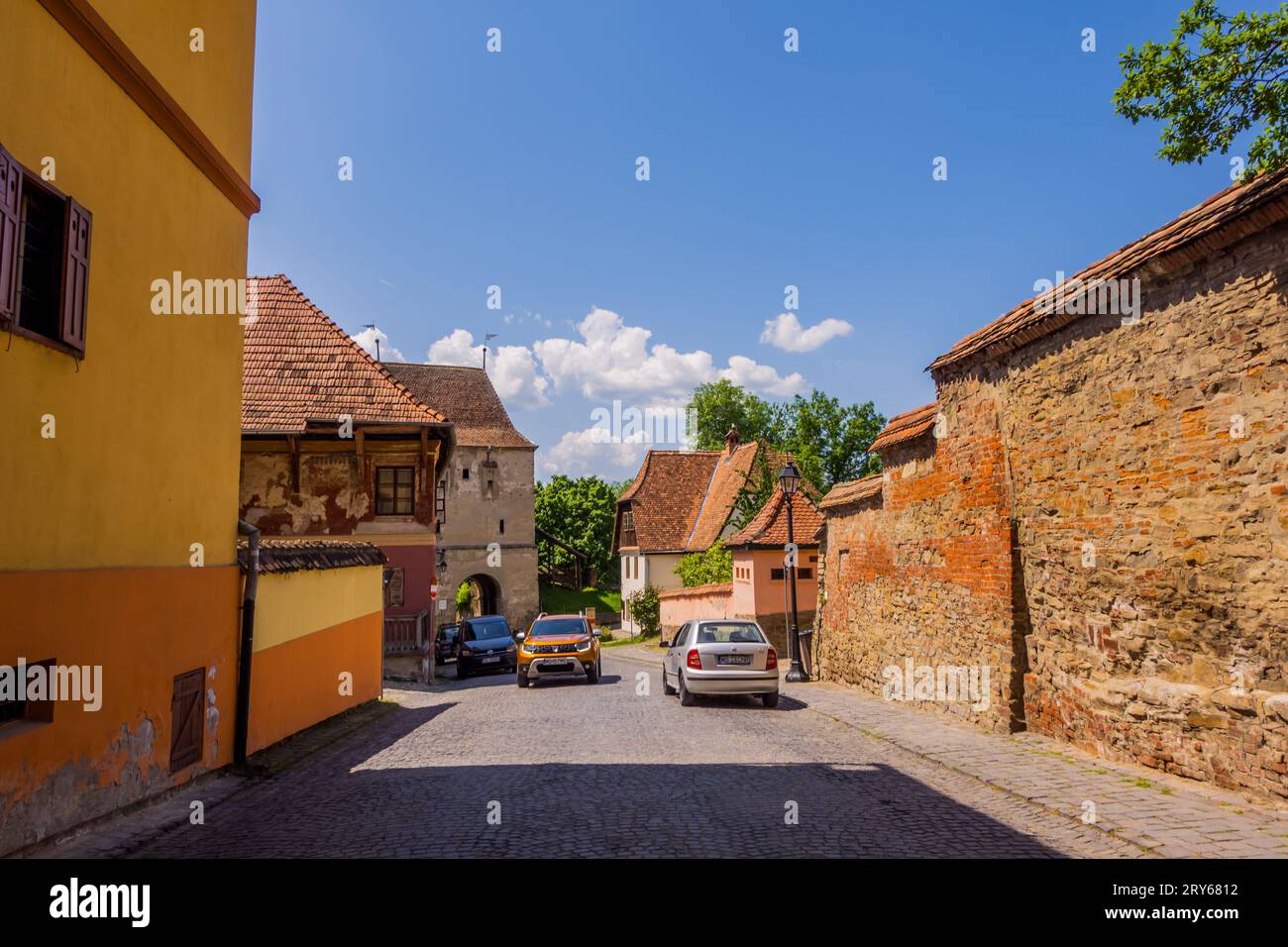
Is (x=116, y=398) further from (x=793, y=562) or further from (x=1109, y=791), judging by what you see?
(x=793, y=562)

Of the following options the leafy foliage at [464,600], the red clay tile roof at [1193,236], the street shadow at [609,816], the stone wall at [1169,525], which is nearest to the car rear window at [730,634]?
the stone wall at [1169,525]

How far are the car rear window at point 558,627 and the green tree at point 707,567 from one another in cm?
1510

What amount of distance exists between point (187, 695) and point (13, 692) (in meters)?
2.92

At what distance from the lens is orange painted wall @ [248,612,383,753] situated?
11133 millimetres

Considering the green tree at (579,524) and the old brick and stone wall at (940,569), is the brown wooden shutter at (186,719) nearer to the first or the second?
the old brick and stone wall at (940,569)

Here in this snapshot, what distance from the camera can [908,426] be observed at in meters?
14.5

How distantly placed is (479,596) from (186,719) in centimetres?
4238

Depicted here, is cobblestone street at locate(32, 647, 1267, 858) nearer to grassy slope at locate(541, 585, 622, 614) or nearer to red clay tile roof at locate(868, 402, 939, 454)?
red clay tile roof at locate(868, 402, 939, 454)

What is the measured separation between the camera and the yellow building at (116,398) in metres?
6.24

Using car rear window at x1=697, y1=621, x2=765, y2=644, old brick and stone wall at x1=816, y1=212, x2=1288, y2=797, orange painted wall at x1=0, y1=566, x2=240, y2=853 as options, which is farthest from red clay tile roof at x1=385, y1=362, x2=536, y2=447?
orange painted wall at x1=0, y1=566, x2=240, y2=853
